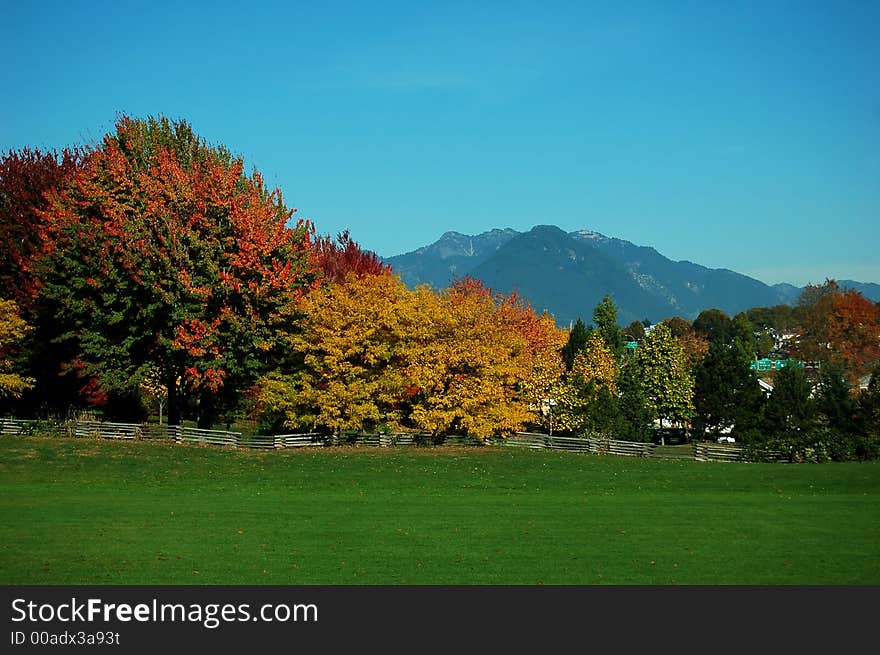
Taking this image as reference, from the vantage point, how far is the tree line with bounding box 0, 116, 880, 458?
5372 cm

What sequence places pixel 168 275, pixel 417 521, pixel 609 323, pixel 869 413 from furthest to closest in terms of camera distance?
pixel 609 323 → pixel 869 413 → pixel 168 275 → pixel 417 521

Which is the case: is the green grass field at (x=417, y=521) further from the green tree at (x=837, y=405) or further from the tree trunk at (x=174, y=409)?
the green tree at (x=837, y=405)

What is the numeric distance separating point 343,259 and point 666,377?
31.9 m

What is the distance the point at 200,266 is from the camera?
53.2m

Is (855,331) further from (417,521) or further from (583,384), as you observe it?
(417,521)

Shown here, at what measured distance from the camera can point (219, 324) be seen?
53688mm

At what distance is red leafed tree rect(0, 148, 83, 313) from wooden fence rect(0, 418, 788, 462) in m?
8.63

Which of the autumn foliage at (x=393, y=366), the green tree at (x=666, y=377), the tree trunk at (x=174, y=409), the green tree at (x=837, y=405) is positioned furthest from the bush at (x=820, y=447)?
the tree trunk at (x=174, y=409)

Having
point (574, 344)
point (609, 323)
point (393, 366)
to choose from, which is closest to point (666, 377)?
point (574, 344)

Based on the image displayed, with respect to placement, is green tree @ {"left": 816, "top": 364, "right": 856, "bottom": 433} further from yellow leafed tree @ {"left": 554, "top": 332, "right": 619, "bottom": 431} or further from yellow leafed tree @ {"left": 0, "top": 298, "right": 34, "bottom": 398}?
yellow leafed tree @ {"left": 0, "top": 298, "right": 34, "bottom": 398}

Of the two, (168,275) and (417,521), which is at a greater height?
(168,275)
